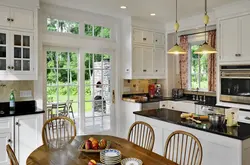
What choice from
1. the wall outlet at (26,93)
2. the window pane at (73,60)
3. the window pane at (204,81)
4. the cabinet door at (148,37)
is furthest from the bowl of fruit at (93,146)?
the window pane at (204,81)

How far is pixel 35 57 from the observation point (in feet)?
11.6

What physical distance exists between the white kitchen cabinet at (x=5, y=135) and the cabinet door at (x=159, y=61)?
3.34 metres

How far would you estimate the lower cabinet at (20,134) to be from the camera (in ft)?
10.1

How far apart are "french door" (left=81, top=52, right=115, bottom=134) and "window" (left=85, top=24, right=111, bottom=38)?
1.34 ft

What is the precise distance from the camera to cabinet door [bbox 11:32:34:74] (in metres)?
3.36

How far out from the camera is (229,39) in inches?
154

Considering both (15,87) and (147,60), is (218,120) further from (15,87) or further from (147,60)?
(15,87)

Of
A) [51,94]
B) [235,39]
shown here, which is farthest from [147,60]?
[51,94]

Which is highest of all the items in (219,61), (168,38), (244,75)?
(168,38)

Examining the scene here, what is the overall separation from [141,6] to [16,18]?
2159mm

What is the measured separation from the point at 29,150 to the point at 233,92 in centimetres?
366

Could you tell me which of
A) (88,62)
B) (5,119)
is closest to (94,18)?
(88,62)

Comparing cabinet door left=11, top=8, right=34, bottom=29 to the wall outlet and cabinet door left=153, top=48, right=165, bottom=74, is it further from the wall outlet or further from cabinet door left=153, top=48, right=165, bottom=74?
cabinet door left=153, top=48, right=165, bottom=74

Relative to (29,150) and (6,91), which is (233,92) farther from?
(6,91)
